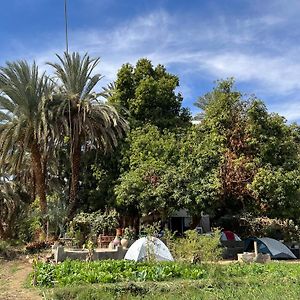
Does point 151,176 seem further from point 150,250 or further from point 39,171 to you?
point 150,250

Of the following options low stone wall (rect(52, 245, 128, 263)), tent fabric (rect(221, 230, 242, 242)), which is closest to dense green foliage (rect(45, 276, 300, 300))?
low stone wall (rect(52, 245, 128, 263))

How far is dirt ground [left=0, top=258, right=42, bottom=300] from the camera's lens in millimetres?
11344

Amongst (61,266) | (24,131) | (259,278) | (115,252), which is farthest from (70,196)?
(259,278)

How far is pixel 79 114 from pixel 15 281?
37.7 ft

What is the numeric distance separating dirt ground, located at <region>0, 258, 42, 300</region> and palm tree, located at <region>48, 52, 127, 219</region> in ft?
20.5

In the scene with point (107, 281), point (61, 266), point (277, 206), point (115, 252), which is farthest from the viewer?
point (277, 206)

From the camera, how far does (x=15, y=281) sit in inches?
555

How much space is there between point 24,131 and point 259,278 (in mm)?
15318

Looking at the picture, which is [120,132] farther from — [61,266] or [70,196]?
[61,266]

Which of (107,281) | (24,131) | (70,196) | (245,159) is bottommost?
(107,281)

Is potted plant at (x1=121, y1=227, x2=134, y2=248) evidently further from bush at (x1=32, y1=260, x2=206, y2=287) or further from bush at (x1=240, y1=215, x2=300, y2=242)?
bush at (x1=32, y1=260, x2=206, y2=287)

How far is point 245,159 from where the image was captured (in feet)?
74.6

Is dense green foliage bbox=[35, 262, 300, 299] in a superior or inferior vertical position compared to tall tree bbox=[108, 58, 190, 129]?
inferior

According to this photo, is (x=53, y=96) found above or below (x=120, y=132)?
above
